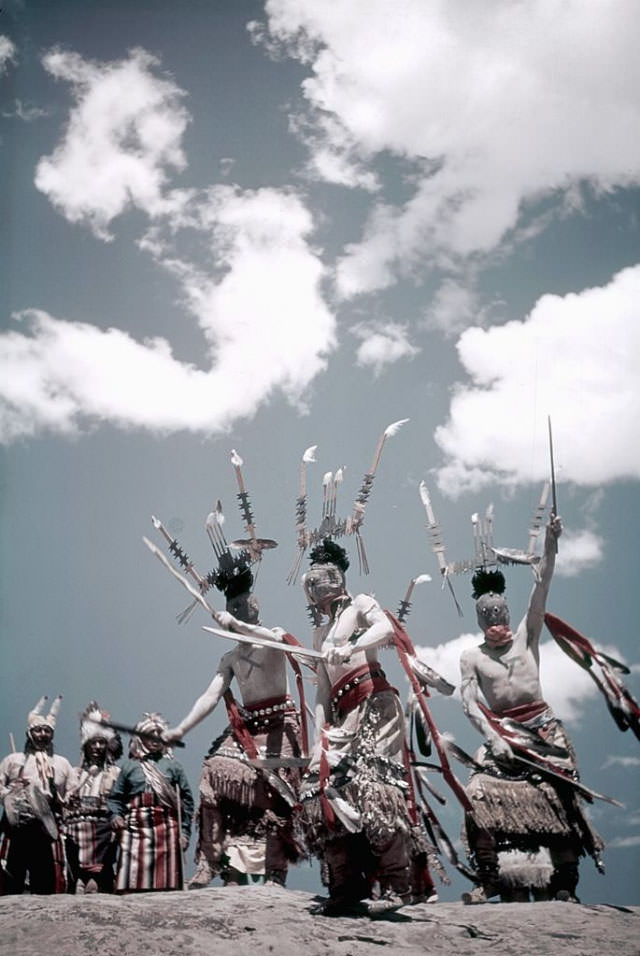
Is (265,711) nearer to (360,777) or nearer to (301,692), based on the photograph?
(301,692)

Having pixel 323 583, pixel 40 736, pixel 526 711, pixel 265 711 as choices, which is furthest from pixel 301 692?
pixel 40 736

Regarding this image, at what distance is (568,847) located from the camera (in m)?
4.55

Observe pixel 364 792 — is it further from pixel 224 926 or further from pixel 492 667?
pixel 492 667

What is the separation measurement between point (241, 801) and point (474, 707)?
1.40 metres

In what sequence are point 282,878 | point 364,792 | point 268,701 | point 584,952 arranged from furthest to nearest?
point 268,701 → point 282,878 → point 364,792 → point 584,952

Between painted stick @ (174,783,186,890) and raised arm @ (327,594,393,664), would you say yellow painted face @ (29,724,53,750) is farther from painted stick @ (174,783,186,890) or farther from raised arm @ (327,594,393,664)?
raised arm @ (327,594,393,664)

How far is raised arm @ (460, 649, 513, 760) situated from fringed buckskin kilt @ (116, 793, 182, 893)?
6.37ft

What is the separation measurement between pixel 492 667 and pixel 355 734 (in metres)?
1.03

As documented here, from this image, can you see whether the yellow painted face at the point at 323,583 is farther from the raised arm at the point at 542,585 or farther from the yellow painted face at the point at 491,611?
A: the raised arm at the point at 542,585

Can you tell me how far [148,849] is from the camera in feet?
17.0

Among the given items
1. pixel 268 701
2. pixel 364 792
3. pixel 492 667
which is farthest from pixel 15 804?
pixel 492 667

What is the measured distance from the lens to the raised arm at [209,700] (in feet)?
16.7

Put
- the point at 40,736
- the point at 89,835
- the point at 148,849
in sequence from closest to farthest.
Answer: the point at 148,849, the point at 89,835, the point at 40,736

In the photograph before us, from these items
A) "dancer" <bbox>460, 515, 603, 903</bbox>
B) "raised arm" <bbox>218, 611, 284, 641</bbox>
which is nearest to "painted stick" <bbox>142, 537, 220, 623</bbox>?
"raised arm" <bbox>218, 611, 284, 641</bbox>
